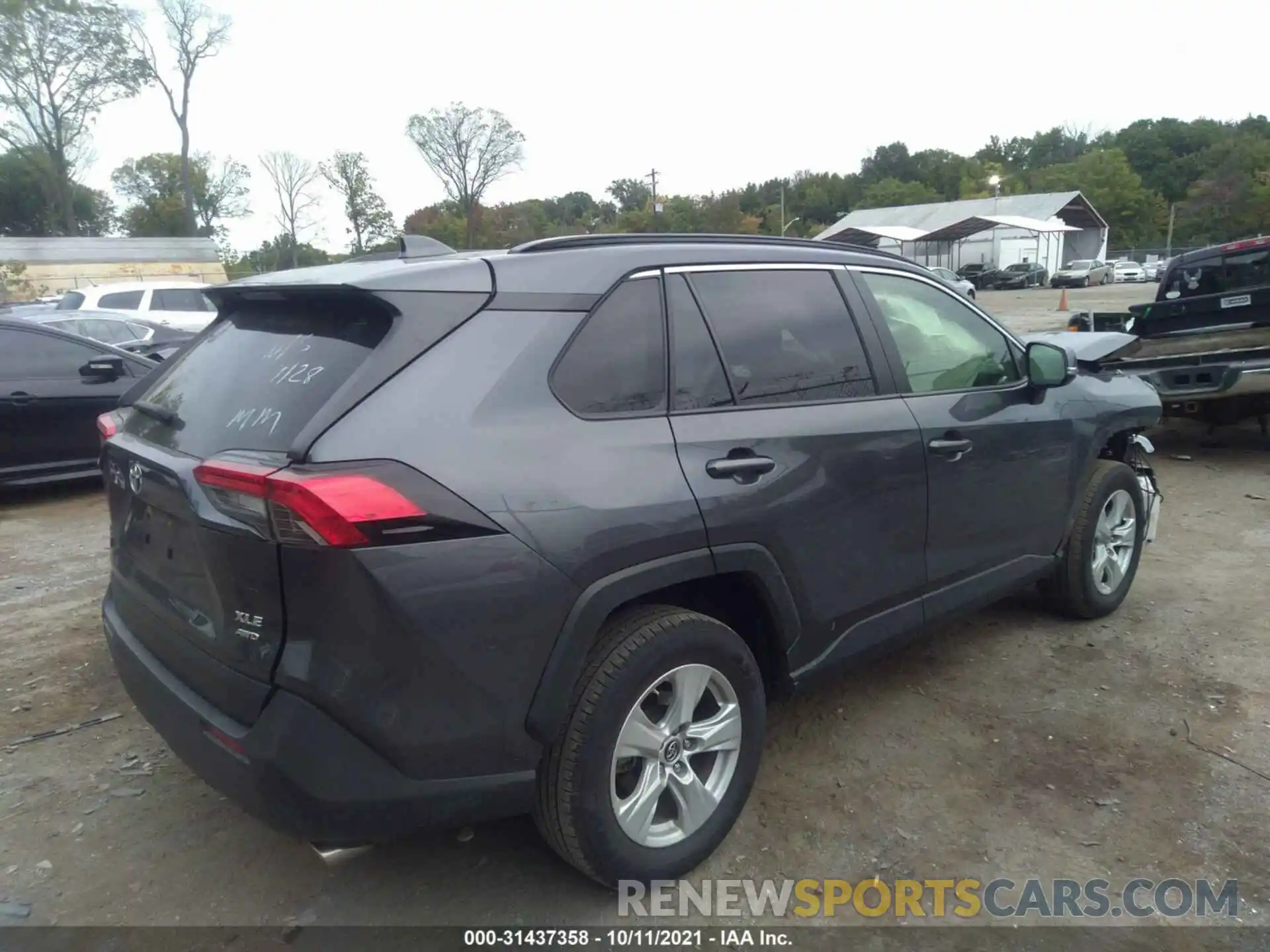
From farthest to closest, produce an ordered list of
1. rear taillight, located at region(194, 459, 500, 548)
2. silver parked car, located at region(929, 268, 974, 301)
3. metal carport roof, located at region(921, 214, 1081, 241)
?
metal carport roof, located at region(921, 214, 1081, 241)
silver parked car, located at region(929, 268, 974, 301)
rear taillight, located at region(194, 459, 500, 548)

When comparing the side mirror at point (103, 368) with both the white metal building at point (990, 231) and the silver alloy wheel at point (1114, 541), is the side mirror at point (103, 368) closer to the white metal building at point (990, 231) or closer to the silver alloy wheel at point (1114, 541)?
the silver alloy wheel at point (1114, 541)

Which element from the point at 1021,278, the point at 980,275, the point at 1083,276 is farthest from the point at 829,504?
the point at 980,275

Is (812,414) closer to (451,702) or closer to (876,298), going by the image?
(876,298)

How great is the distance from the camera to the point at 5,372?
277 inches

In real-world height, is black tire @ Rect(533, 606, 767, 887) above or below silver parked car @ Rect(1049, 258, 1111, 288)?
above

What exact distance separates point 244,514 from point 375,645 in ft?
1.43

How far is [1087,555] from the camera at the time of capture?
4176mm

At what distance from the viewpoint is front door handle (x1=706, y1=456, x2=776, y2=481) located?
2572mm

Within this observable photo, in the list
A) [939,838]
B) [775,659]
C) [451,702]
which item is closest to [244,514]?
[451,702]

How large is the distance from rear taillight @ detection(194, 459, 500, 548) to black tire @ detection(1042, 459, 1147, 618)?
3.14 m

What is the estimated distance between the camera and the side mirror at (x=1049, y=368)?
3789 millimetres

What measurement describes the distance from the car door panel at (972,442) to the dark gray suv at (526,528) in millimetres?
40

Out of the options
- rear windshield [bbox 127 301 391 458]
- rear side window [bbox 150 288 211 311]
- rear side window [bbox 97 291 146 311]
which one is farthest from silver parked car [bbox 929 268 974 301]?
rear side window [bbox 97 291 146 311]

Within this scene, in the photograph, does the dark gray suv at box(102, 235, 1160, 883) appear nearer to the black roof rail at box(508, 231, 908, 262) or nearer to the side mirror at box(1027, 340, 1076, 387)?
the black roof rail at box(508, 231, 908, 262)
